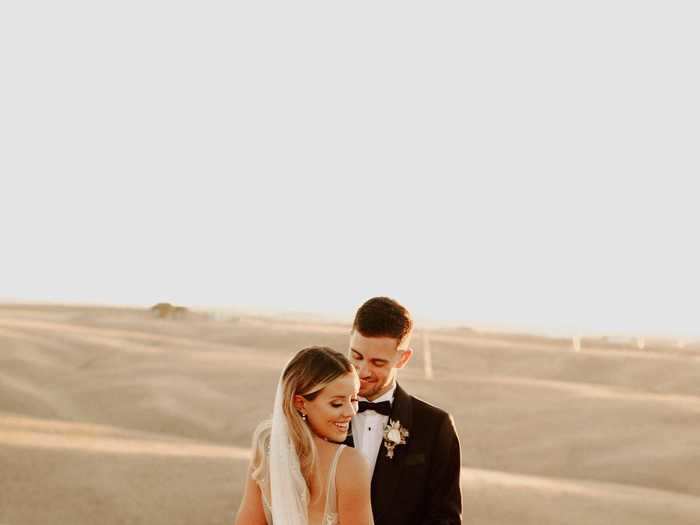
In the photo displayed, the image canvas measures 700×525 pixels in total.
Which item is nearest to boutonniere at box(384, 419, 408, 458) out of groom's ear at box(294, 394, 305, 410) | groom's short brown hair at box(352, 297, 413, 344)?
groom's short brown hair at box(352, 297, 413, 344)

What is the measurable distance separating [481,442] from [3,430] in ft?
21.6

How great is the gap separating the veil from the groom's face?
2.03 ft

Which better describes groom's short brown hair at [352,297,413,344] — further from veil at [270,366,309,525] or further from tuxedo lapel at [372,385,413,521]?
veil at [270,366,309,525]

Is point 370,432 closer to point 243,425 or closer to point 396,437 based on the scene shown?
point 396,437

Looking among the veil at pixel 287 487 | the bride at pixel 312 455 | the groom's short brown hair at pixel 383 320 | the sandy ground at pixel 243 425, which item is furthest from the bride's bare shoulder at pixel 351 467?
the sandy ground at pixel 243 425

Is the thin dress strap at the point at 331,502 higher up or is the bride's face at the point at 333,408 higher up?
the bride's face at the point at 333,408

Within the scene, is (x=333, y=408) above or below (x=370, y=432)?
above

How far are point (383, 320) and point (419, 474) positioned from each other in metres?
0.60

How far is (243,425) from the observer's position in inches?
648

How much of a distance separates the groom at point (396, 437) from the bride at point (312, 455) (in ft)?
1.51

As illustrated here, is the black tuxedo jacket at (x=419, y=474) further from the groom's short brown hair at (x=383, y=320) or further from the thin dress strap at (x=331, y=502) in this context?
the thin dress strap at (x=331, y=502)

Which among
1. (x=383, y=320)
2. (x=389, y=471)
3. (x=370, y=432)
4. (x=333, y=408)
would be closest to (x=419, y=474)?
(x=389, y=471)

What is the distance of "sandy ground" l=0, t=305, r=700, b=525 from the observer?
35.6ft

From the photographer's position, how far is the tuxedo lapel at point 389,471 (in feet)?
13.8
